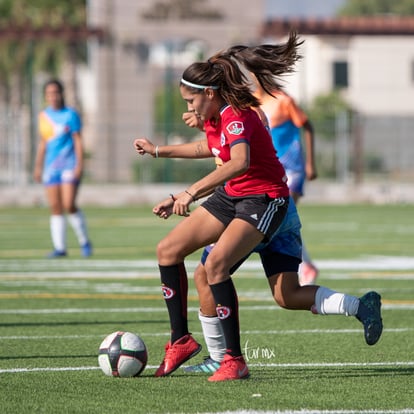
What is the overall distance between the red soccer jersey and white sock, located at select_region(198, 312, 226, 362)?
28.9 inches

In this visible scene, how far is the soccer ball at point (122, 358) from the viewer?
22.7 feet

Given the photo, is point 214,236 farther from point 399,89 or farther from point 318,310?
point 399,89

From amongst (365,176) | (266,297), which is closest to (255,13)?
(365,176)

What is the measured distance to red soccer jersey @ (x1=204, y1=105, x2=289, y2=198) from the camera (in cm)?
676

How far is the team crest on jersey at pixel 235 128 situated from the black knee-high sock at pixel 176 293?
846 millimetres

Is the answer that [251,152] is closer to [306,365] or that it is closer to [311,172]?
[306,365]

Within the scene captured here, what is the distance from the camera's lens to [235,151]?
665 cm

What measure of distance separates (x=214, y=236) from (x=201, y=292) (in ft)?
1.18

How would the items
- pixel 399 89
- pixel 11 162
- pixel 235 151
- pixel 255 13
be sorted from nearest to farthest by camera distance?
pixel 235 151 → pixel 11 162 → pixel 255 13 → pixel 399 89

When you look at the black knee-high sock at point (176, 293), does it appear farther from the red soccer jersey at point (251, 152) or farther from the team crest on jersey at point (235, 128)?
the team crest on jersey at point (235, 128)

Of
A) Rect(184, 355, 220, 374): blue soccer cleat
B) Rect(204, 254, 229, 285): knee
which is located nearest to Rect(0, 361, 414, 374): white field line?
Rect(184, 355, 220, 374): blue soccer cleat

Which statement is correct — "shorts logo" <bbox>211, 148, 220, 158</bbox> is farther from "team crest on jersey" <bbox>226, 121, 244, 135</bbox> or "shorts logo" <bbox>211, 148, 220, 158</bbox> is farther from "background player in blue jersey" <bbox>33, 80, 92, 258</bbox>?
"background player in blue jersey" <bbox>33, 80, 92, 258</bbox>

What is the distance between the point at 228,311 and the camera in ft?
22.1

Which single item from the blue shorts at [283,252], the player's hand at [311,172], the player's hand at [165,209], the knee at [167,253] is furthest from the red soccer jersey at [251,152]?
the player's hand at [311,172]
